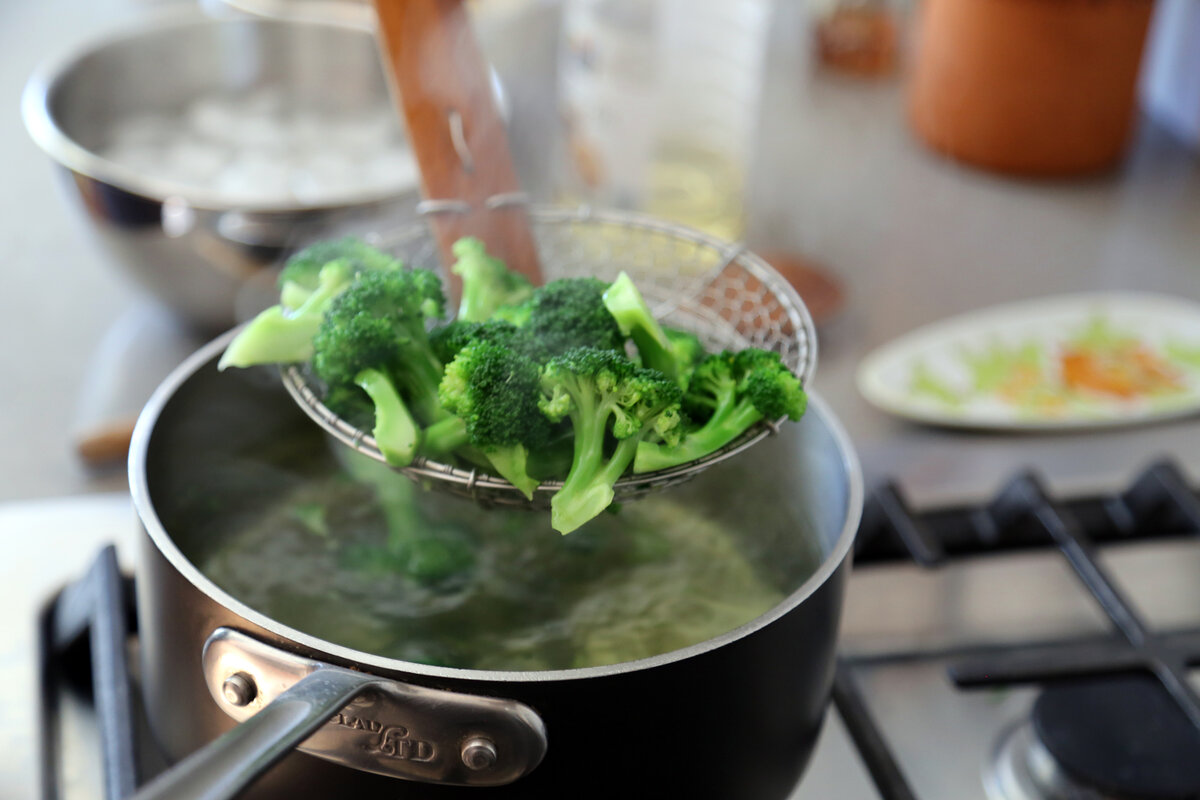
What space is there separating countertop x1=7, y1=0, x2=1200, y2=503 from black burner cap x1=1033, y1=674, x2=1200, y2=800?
206 millimetres

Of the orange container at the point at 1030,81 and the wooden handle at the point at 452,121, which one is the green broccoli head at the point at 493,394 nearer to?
the wooden handle at the point at 452,121

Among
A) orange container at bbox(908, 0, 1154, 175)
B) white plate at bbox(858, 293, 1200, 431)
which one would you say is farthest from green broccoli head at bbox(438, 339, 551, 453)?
orange container at bbox(908, 0, 1154, 175)

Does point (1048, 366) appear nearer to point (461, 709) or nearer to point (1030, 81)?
point (1030, 81)

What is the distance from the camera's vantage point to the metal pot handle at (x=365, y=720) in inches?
16.7

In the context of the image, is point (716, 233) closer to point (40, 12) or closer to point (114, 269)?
point (114, 269)

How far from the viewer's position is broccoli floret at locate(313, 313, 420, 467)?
545mm

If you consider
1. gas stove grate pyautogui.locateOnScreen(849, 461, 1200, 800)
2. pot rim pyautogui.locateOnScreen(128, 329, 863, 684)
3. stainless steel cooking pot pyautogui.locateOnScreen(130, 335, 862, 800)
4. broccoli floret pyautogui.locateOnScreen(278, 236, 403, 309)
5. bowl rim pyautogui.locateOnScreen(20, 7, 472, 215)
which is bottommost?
gas stove grate pyautogui.locateOnScreen(849, 461, 1200, 800)

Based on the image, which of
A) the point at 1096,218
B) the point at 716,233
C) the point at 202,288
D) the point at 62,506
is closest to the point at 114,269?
the point at 202,288

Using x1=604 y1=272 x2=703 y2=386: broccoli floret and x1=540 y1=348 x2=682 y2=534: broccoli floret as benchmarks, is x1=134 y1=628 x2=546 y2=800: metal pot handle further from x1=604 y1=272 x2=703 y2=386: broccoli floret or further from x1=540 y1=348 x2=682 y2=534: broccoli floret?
x1=604 y1=272 x2=703 y2=386: broccoli floret

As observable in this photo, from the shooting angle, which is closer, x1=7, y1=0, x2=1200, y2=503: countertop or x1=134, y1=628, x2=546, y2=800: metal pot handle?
x1=134, y1=628, x2=546, y2=800: metal pot handle

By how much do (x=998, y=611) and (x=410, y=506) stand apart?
0.41 m

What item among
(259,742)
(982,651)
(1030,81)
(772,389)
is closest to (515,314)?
(772,389)

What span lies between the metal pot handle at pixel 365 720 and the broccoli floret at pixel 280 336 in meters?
0.17

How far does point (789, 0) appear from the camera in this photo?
1661 mm
